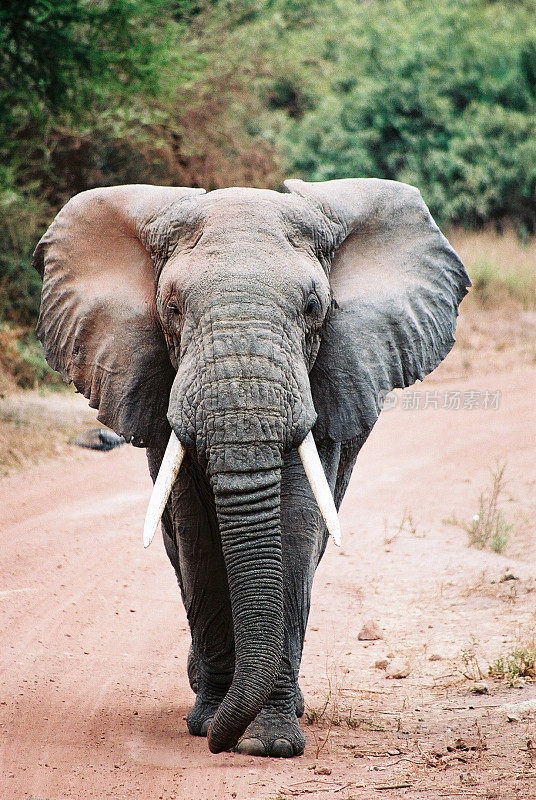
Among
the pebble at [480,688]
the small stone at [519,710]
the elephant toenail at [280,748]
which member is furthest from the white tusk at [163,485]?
the pebble at [480,688]

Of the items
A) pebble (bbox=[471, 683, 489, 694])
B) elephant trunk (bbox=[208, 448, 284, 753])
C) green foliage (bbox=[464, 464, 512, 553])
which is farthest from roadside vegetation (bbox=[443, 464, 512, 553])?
elephant trunk (bbox=[208, 448, 284, 753])

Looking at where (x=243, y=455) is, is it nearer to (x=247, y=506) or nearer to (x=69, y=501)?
(x=247, y=506)

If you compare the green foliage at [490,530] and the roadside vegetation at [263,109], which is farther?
the roadside vegetation at [263,109]

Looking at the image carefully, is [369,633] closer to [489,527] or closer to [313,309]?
[489,527]

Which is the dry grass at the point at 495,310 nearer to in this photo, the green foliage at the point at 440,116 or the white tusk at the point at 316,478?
the green foliage at the point at 440,116

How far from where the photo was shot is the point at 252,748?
14.8 ft

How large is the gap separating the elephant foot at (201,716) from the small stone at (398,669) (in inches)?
51.7

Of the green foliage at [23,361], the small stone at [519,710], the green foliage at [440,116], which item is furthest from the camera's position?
the green foliage at [440,116]

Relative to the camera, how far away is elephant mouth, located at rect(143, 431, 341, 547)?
13.0 feet

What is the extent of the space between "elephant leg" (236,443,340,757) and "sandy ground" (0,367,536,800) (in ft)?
0.32

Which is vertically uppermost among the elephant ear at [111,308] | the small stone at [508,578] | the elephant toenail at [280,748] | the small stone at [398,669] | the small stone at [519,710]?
the elephant ear at [111,308]

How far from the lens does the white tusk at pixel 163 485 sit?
3936mm

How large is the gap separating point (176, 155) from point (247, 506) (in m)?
13.0

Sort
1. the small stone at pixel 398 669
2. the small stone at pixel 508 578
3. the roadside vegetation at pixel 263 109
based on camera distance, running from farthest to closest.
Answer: the roadside vegetation at pixel 263 109
the small stone at pixel 508 578
the small stone at pixel 398 669
